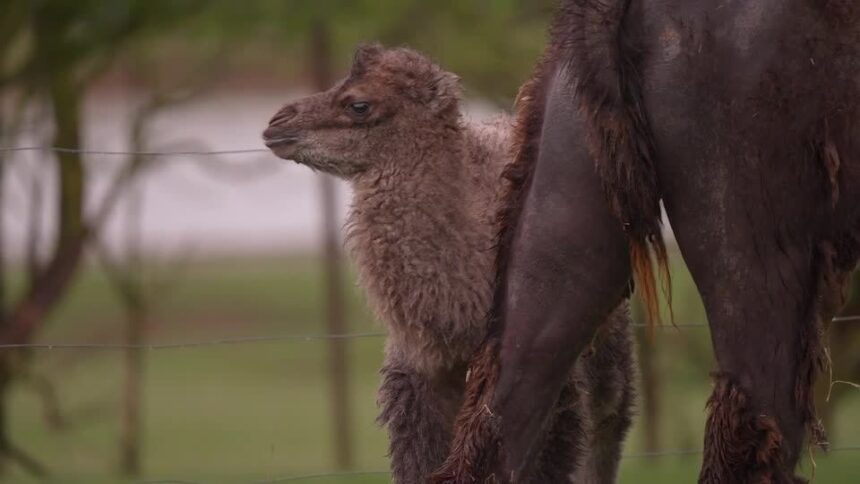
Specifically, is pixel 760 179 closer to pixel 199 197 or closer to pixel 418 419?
pixel 418 419

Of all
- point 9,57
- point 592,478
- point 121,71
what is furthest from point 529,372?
point 121,71

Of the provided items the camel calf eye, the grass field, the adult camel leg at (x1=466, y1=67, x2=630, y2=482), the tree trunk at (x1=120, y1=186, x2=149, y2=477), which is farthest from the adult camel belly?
the tree trunk at (x1=120, y1=186, x2=149, y2=477)

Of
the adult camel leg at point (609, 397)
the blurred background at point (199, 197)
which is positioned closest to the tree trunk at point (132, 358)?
the blurred background at point (199, 197)

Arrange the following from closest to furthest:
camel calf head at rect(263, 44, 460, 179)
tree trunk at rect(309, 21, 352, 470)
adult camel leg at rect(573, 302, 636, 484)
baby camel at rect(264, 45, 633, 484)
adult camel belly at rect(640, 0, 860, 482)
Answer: adult camel belly at rect(640, 0, 860, 482)
baby camel at rect(264, 45, 633, 484)
camel calf head at rect(263, 44, 460, 179)
adult camel leg at rect(573, 302, 636, 484)
tree trunk at rect(309, 21, 352, 470)

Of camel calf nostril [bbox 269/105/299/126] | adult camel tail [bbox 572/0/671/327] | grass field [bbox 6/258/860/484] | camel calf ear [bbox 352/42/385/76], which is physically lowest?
grass field [bbox 6/258/860/484]

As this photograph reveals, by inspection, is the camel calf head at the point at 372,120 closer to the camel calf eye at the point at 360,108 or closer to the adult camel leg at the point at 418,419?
the camel calf eye at the point at 360,108

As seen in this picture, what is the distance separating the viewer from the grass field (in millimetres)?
11984

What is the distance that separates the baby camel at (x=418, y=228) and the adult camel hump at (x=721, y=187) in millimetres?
972

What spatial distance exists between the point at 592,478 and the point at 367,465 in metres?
7.46

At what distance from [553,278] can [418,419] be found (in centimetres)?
123

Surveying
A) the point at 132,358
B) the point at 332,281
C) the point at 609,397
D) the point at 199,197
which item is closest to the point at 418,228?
the point at 609,397

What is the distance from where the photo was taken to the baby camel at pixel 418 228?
5.23 m

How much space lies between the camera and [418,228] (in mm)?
5281

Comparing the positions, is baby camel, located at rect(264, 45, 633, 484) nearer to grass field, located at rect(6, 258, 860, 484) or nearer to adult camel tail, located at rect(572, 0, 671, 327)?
adult camel tail, located at rect(572, 0, 671, 327)
